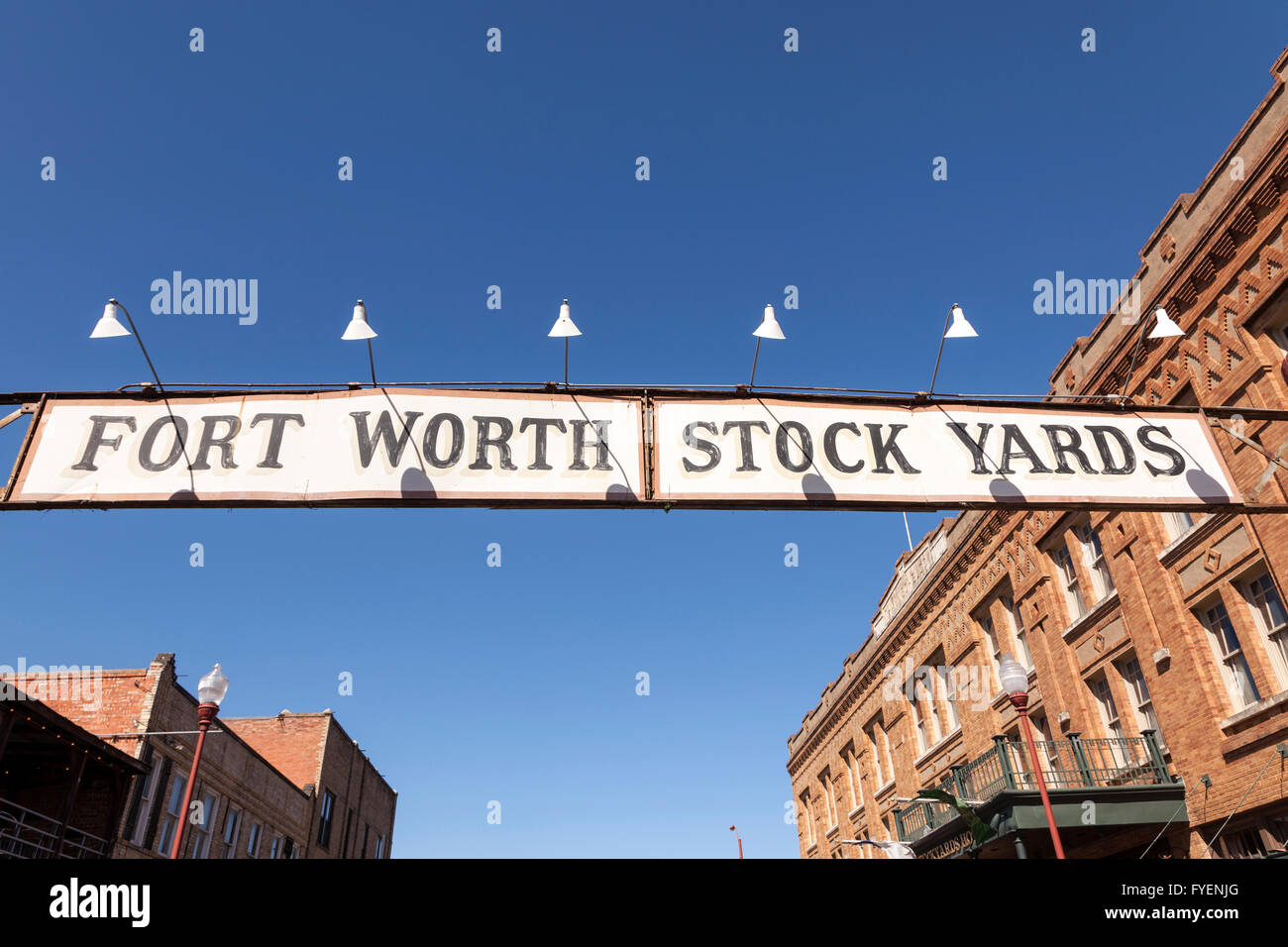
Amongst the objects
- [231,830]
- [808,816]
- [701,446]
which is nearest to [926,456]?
[701,446]

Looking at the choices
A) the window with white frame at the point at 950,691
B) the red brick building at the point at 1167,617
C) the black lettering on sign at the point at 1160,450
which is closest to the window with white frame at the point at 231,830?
the red brick building at the point at 1167,617

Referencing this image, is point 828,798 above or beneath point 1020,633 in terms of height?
beneath

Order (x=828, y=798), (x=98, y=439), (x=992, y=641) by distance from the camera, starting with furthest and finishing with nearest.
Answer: (x=828, y=798), (x=992, y=641), (x=98, y=439)

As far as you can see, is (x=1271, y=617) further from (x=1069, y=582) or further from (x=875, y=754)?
(x=875, y=754)

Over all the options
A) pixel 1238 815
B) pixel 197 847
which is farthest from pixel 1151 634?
pixel 197 847

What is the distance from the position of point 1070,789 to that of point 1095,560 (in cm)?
551

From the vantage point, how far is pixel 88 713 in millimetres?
20594

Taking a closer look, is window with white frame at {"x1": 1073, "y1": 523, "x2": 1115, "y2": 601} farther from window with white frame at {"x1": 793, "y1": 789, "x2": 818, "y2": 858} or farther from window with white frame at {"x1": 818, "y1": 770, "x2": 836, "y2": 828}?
window with white frame at {"x1": 793, "y1": 789, "x2": 818, "y2": 858}

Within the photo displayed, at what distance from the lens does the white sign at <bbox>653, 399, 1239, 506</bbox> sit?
4.67 metres

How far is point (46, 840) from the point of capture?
1727 centimetres

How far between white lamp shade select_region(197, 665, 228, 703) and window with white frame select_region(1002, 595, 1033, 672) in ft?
60.7

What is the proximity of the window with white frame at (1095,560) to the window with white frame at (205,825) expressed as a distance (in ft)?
77.1
